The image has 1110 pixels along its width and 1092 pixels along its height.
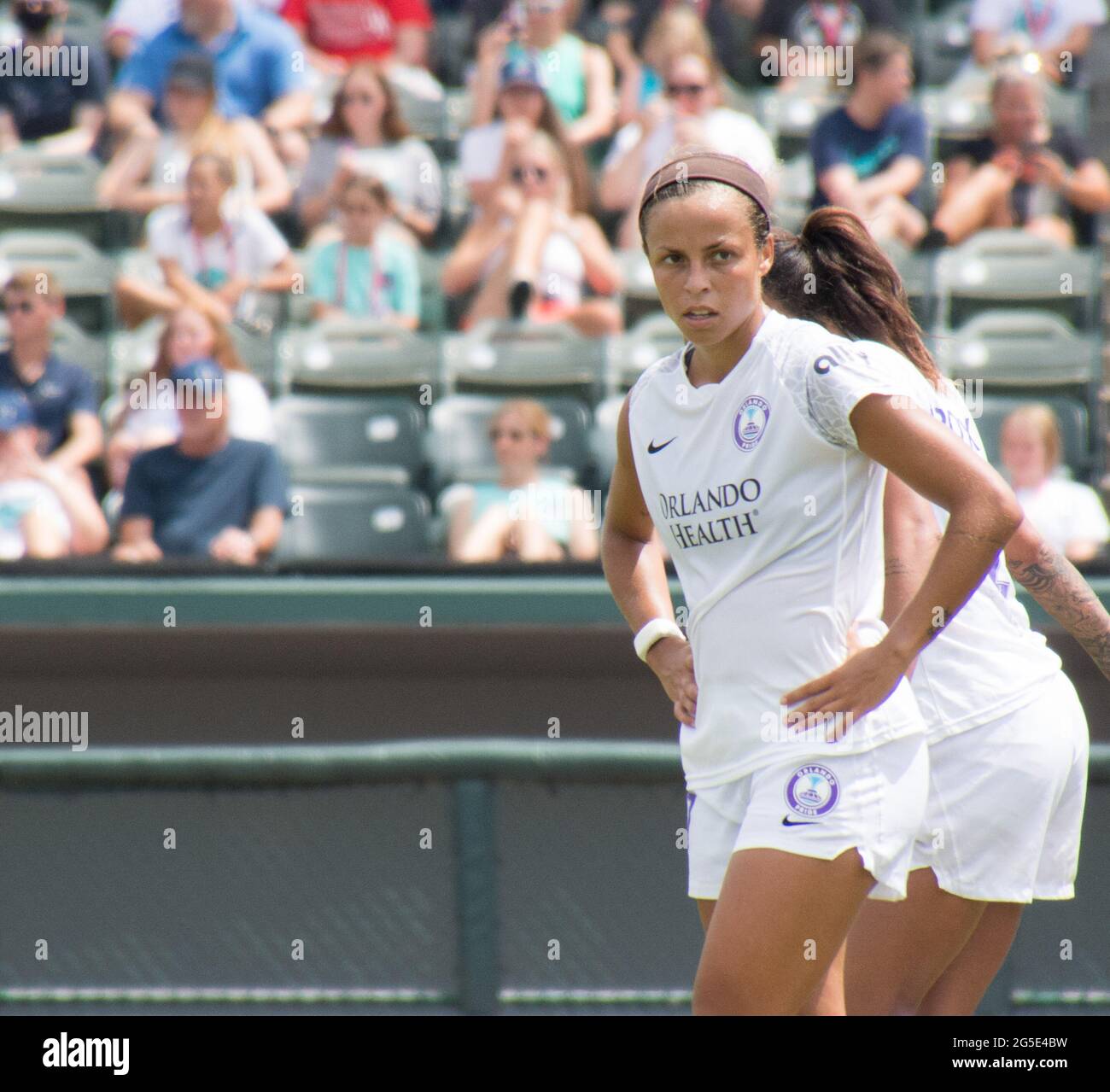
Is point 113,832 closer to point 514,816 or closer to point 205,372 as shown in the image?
point 514,816

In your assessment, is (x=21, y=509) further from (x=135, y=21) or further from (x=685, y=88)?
(x=135, y=21)

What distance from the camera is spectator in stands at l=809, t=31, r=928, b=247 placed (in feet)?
26.8

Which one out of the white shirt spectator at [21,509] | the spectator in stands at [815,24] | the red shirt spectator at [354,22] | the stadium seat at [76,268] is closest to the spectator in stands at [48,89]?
the stadium seat at [76,268]

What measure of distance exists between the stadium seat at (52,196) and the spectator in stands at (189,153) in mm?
138

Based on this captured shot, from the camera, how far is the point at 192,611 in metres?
5.24

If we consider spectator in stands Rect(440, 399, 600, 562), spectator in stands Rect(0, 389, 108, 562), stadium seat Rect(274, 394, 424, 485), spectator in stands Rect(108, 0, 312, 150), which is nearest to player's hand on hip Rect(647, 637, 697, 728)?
spectator in stands Rect(440, 399, 600, 562)

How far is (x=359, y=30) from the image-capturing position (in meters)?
9.45

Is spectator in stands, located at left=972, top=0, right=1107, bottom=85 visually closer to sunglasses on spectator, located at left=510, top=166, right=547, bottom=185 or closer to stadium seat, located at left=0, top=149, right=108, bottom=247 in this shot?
sunglasses on spectator, located at left=510, top=166, right=547, bottom=185

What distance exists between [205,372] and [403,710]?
85.0 inches

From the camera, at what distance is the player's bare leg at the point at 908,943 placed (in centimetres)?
327

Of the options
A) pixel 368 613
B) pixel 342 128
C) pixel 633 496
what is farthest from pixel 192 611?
pixel 342 128

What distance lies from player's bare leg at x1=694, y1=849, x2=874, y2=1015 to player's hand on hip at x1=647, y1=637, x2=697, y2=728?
1.05 ft

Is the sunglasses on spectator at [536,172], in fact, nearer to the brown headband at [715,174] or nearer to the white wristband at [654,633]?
the white wristband at [654,633]

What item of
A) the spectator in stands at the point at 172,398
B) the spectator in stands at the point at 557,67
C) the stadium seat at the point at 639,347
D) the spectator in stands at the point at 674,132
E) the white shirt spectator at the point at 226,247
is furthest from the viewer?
the spectator in stands at the point at 557,67
